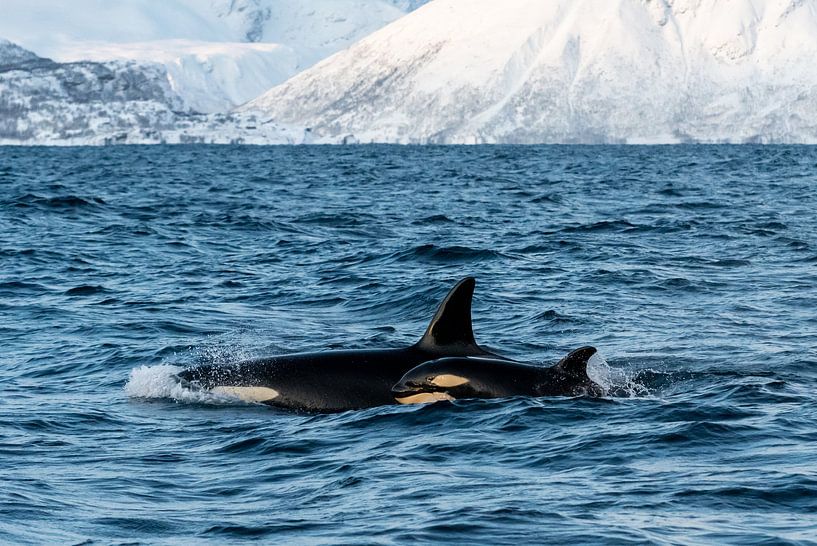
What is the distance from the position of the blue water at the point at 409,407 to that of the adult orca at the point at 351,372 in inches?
11.5

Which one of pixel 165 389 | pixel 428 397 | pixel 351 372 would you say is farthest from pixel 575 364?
pixel 165 389

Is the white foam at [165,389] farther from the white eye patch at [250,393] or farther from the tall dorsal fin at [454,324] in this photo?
the tall dorsal fin at [454,324]

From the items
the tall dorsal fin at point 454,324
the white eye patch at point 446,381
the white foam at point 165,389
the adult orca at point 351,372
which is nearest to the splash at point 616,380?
the adult orca at point 351,372

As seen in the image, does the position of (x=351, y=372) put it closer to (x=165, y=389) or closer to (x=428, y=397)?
(x=428, y=397)

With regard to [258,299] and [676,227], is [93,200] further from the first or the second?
[258,299]

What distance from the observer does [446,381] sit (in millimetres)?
12492

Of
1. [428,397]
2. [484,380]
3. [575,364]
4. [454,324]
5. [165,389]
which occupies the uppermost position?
[454,324]

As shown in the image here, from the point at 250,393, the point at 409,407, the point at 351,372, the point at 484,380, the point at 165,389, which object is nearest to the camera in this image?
the point at 409,407

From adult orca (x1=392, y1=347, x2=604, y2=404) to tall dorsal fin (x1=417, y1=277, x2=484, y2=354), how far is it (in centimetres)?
33

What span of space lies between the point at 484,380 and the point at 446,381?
41 centimetres

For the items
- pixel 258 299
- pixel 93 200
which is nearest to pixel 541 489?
pixel 258 299

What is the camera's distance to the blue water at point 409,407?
8922 millimetres

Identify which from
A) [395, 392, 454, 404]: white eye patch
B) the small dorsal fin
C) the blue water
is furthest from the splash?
[395, 392, 454, 404]: white eye patch

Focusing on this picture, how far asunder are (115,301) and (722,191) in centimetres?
3221
